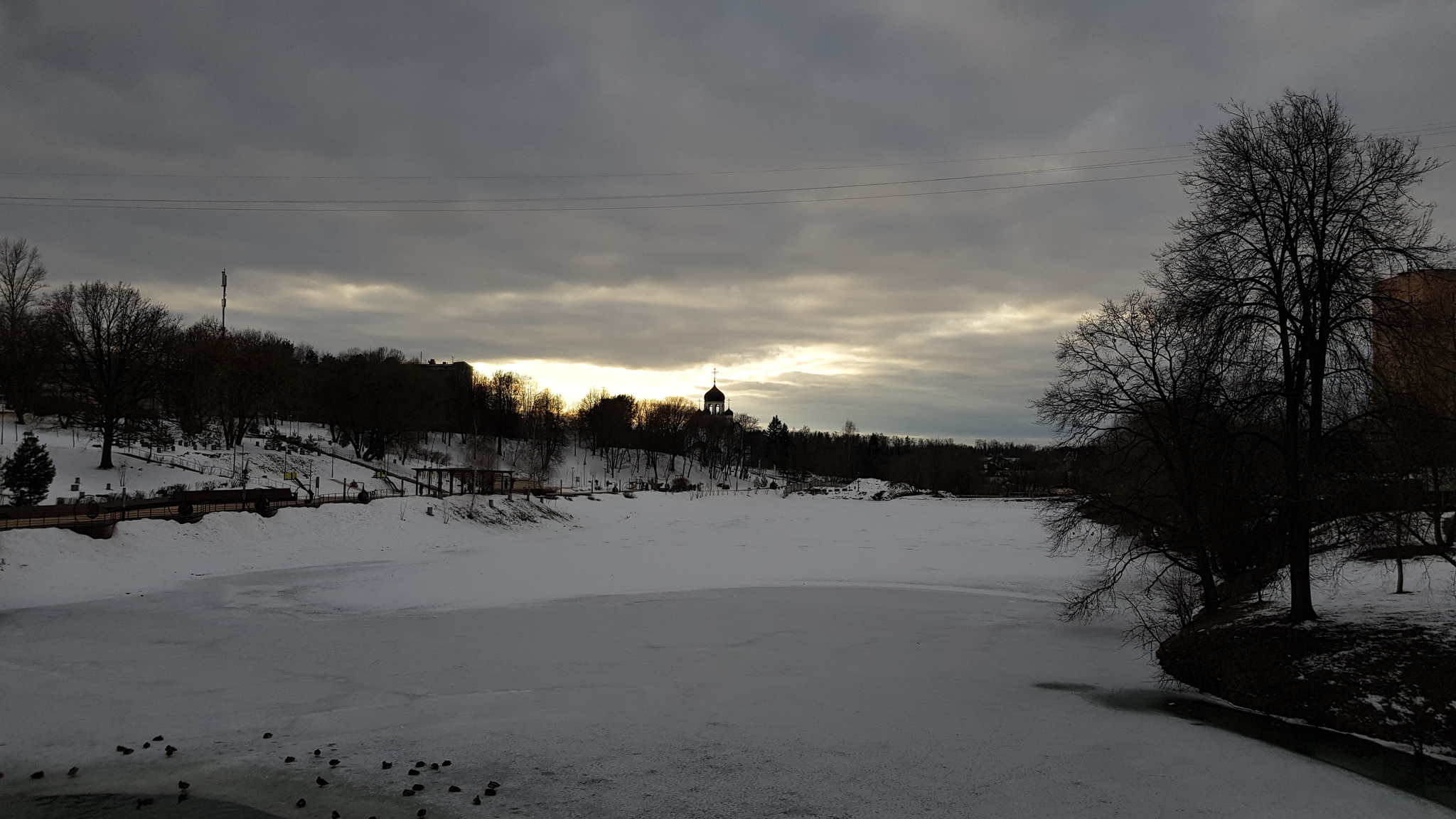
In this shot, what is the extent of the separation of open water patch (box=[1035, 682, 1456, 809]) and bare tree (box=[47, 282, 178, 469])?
165ft

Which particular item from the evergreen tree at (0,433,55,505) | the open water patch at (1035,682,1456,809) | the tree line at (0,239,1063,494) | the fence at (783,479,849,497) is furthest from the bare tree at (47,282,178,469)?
the fence at (783,479,849,497)

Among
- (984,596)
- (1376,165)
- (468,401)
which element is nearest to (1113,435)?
(1376,165)

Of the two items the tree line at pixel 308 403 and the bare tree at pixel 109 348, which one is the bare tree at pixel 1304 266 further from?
the bare tree at pixel 109 348

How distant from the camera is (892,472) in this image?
122m

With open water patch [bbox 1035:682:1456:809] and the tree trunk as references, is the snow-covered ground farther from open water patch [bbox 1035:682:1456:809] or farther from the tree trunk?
the tree trunk

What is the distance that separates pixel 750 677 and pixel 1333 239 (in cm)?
1370

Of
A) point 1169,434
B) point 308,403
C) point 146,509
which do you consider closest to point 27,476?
point 146,509

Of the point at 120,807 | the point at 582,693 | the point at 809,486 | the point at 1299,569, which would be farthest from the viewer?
the point at 809,486

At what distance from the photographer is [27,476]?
30.4m

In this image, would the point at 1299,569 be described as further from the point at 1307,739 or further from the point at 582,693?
the point at 582,693

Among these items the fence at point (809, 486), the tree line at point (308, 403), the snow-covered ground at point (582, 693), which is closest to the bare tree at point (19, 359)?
the tree line at point (308, 403)

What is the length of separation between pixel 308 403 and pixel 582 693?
82.1m

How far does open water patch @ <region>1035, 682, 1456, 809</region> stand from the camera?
35.6 feet

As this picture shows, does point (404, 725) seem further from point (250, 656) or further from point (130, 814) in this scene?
point (250, 656)
